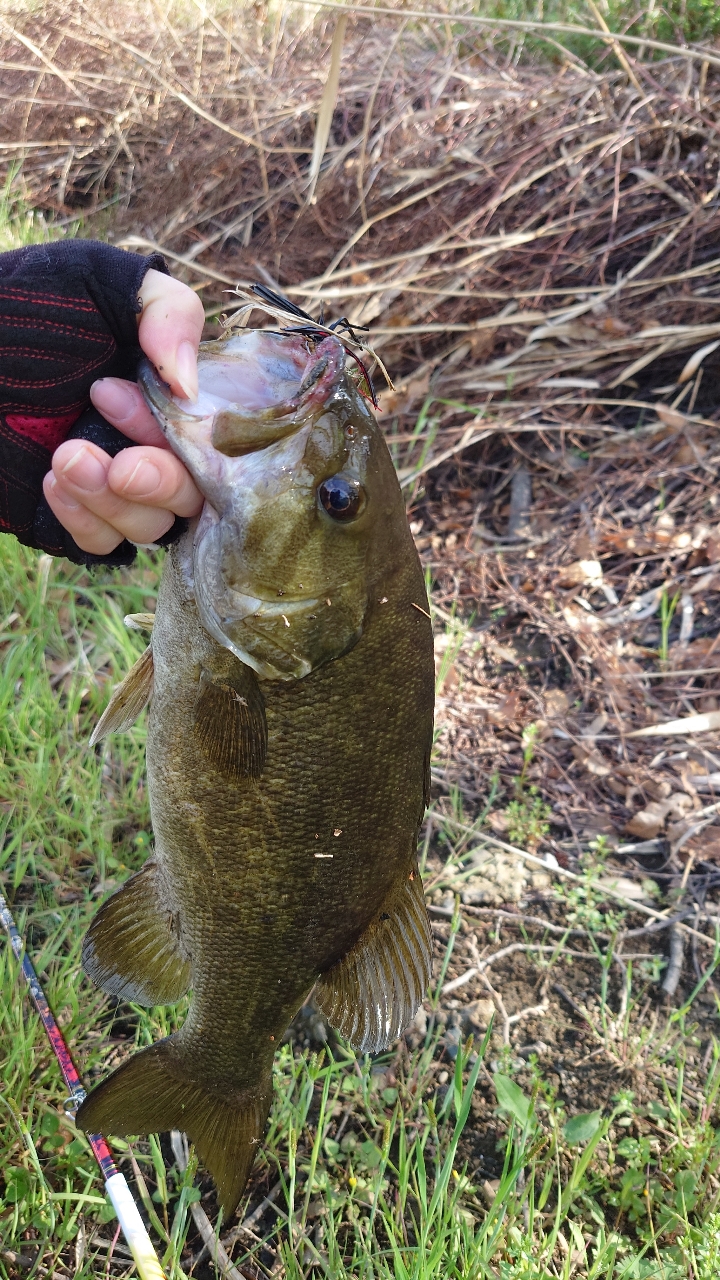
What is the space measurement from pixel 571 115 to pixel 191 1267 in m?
5.62

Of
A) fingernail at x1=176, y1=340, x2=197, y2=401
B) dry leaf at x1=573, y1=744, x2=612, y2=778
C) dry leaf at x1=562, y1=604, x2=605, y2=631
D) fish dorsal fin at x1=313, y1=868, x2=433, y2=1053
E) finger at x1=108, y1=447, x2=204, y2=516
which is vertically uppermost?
fingernail at x1=176, y1=340, x2=197, y2=401

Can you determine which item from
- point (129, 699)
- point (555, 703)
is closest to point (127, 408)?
point (129, 699)

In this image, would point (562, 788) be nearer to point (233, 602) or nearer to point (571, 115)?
point (233, 602)

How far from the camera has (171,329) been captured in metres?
1.45

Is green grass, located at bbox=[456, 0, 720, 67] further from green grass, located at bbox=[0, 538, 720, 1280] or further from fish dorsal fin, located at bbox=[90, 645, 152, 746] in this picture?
green grass, located at bbox=[0, 538, 720, 1280]

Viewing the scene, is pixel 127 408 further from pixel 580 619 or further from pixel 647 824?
pixel 580 619

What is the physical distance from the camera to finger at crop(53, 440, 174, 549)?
1497 millimetres

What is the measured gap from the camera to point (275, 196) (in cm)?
526

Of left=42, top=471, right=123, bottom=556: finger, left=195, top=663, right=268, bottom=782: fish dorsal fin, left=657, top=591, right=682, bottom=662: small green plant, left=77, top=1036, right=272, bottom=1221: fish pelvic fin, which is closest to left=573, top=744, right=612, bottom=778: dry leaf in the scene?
left=657, top=591, right=682, bottom=662: small green plant

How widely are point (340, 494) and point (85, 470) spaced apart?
0.47m

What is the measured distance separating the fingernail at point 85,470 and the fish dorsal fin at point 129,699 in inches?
14.4

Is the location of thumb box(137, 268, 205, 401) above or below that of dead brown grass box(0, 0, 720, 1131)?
above

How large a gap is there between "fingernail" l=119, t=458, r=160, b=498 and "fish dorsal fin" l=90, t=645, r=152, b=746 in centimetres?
38

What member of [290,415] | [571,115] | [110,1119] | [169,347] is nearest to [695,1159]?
[110,1119]
